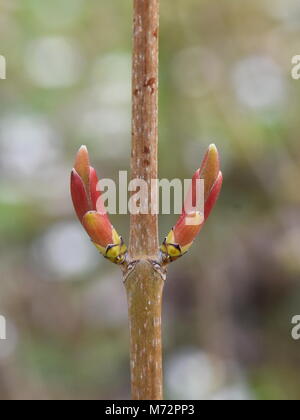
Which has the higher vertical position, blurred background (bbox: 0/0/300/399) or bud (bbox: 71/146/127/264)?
blurred background (bbox: 0/0/300/399)

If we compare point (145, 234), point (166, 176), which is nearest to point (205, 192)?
point (145, 234)

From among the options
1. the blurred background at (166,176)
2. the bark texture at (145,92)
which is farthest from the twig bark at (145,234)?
the blurred background at (166,176)

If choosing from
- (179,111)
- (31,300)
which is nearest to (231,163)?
(179,111)

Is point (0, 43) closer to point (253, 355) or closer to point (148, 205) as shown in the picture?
point (253, 355)

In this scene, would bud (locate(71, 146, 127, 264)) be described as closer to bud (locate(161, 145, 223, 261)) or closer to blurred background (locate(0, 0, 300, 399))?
bud (locate(161, 145, 223, 261))

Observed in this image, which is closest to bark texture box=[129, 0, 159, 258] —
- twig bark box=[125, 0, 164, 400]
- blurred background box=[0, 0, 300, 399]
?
twig bark box=[125, 0, 164, 400]

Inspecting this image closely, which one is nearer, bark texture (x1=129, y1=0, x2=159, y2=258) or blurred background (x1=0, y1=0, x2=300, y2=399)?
bark texture (x1=129, y1=0, x2=159, y2=258)

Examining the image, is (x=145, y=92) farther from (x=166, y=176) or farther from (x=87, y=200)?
(x=166, y=176)

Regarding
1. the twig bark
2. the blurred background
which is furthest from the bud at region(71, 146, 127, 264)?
the blurred background
